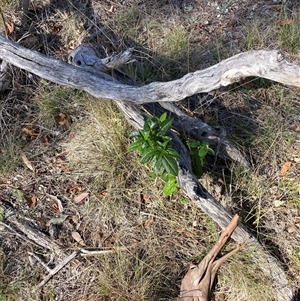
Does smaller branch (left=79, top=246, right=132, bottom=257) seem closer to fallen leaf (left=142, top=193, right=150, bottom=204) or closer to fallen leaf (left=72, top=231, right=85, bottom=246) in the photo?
fallen leaf (left=72, top=231, right=85, bottom=246)

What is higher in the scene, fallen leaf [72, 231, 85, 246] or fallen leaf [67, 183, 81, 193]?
fallen leaf [67, 183, 81, 193]

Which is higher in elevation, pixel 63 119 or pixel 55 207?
pixel 63 119

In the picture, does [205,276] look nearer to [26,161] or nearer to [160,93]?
[160,93]

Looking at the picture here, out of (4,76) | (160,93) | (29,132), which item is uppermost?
(160,93)

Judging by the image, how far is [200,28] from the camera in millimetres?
3980

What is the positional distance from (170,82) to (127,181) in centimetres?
88

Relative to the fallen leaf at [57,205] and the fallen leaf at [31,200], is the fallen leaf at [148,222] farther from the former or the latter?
the fallen leaf at [31,200]

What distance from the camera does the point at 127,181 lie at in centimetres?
319

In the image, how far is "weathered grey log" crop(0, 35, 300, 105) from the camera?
2115 millimetres

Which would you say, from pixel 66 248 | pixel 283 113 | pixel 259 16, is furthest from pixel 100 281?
pixel 259 16

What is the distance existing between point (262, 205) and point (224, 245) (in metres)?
0.40

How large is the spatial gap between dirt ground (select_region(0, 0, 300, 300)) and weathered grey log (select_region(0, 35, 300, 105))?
1.60ft

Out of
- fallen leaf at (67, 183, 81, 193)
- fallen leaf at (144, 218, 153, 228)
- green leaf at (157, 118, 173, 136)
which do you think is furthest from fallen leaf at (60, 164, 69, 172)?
green leaf at (157, 118, 173, 136)

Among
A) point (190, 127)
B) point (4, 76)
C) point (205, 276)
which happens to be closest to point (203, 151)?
point (190, 127)
